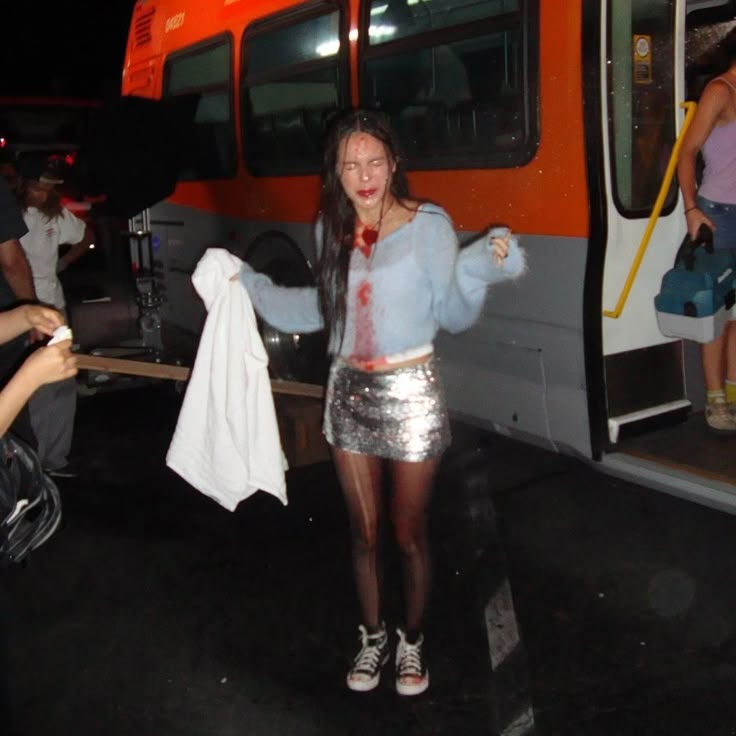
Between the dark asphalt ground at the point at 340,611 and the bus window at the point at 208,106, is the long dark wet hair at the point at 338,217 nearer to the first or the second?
the dark asphalt ground at the point at 340,611

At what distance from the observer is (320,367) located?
6406 millimetres

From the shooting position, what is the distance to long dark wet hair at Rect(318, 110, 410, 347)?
305 cm

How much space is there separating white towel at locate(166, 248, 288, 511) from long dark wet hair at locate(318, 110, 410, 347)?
0.41m

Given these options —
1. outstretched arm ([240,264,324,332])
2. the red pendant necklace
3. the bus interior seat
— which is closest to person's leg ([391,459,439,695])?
outstretched arm ([240,264,324,332])

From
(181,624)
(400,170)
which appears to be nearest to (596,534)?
(181,624)

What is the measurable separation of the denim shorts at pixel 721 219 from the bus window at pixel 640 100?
27 cm

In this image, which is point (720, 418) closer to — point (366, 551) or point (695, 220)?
point (695, 220)

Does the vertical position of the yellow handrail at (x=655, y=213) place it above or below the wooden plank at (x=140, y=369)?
above

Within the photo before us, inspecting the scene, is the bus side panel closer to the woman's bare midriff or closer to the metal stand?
the woman's bare midriff

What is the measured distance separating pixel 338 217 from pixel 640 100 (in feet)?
6.37

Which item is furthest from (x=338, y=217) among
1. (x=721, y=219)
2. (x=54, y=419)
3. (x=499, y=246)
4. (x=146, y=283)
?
(x=146, y=283)

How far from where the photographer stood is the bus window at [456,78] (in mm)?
4469

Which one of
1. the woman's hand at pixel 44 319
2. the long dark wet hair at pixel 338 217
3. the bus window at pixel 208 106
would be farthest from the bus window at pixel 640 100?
the bus window at pixel 208 106

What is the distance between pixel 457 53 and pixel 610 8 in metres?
1.00
